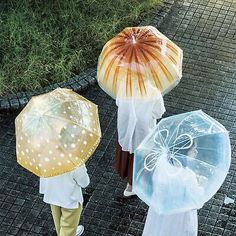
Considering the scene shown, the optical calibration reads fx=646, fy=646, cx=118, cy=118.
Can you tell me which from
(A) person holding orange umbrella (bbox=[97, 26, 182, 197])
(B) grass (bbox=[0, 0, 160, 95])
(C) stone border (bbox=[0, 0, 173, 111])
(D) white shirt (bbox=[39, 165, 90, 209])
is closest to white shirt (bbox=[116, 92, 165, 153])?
(A) person holding orange umbrella (bbox=[97, 26, 182, 197])

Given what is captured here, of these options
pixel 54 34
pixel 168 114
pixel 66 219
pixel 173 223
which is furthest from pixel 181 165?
pixel 54 34

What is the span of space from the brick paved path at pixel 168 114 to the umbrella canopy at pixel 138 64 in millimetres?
1281

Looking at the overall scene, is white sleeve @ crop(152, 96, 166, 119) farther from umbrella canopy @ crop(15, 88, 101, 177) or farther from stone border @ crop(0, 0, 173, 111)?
stone border @ crop(0, 0, 173, 111)

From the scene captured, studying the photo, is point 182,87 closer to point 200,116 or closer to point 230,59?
point 230,59

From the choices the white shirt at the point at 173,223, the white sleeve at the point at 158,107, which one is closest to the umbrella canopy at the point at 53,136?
the white sleeve at the point at 158,107

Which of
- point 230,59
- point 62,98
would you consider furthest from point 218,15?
point 62,98

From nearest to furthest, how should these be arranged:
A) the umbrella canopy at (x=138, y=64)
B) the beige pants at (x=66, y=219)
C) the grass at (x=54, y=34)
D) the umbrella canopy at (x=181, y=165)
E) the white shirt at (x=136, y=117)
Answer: the umbrella canopy at (x=181, y=165), the umbrella canopy at (x=138, y=64), the white shirt at (x=136, y=117), the beige pants at (x=66, y=219), the grass at (x=54, y=34)

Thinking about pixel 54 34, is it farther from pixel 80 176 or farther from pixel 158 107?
pixel 80 176

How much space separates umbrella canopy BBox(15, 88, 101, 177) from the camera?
4602 millimetres

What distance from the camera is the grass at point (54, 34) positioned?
281 inches

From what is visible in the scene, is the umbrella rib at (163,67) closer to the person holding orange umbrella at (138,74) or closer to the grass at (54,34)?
the person holding orange umbrella at (138,74)

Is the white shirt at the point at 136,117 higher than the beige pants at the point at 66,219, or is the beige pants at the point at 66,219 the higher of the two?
the white shirt at the point at 136,117

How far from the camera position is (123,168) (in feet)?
18.7

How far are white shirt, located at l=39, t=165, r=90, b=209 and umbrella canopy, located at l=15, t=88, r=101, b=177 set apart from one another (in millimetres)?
250
